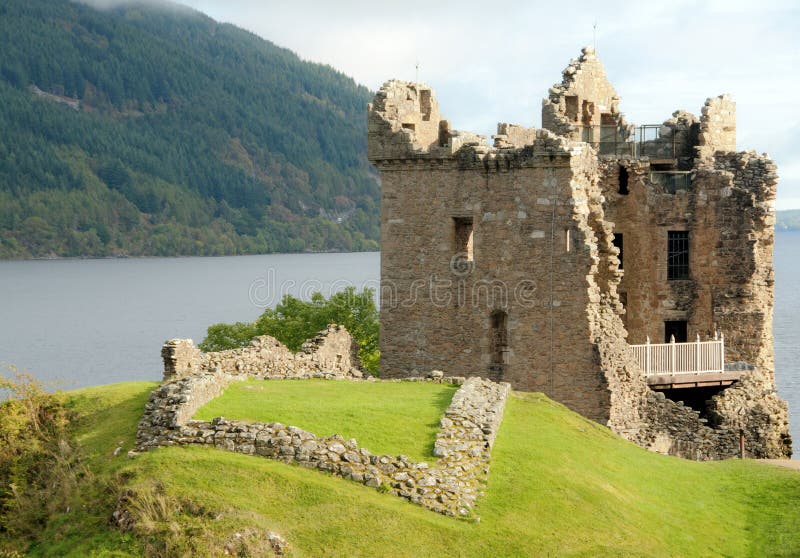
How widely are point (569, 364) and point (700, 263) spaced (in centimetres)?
1272

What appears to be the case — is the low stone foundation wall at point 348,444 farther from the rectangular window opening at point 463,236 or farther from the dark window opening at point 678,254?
the dark window opening at point 678,254

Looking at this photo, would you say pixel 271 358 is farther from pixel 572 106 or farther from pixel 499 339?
pixel 572 106

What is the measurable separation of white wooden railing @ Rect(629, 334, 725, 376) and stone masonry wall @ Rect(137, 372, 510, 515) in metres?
19.1

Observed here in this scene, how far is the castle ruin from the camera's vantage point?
40.6 meters

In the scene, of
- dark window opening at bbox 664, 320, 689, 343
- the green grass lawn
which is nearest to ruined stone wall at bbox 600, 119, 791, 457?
dark window opening at bbox 664, 320, 689, 343

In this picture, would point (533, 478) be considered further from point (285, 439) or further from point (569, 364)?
point (569, 364)

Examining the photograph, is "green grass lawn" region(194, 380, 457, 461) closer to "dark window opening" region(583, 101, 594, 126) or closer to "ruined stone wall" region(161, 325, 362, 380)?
"ruined stone wall" region(161, 325, 362, 380)

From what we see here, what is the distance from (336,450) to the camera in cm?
2398

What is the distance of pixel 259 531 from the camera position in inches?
819

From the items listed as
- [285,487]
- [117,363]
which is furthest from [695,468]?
[117,363]

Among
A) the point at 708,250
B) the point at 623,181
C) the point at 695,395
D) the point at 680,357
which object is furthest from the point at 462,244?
the point at 708,250

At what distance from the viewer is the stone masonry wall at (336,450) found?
77.2ft

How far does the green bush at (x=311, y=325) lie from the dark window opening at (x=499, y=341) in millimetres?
19696

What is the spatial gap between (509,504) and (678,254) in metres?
29.1
